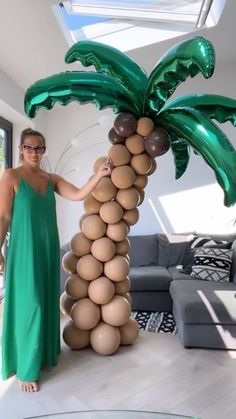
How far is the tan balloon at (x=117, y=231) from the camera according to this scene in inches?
85.4

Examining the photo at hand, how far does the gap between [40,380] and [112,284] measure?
699mm

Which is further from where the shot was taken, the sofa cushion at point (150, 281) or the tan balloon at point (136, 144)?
the sofa cushion at point (150, 281)

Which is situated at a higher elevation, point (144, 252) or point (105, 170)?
point (105, 170)

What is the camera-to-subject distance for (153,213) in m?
4.21

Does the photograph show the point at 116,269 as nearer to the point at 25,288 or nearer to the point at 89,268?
the point at 89,268

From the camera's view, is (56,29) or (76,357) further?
(56,29)

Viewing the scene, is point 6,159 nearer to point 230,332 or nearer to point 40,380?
point 40,380

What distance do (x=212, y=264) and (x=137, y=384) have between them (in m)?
1.59

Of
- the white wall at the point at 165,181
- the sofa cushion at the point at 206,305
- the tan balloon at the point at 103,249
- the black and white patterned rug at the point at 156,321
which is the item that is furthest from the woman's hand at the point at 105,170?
the white wall at the point at 165,181

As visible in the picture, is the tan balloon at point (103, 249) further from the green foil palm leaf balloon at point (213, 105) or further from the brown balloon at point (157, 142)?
the green foil palm leaf balloon at point (213, 105)

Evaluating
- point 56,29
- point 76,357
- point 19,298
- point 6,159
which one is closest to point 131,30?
point 56,29

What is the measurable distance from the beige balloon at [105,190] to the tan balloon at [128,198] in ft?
0.14

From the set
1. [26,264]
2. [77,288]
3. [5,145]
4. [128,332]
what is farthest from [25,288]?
[5,145]

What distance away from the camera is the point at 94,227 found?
2168mm
